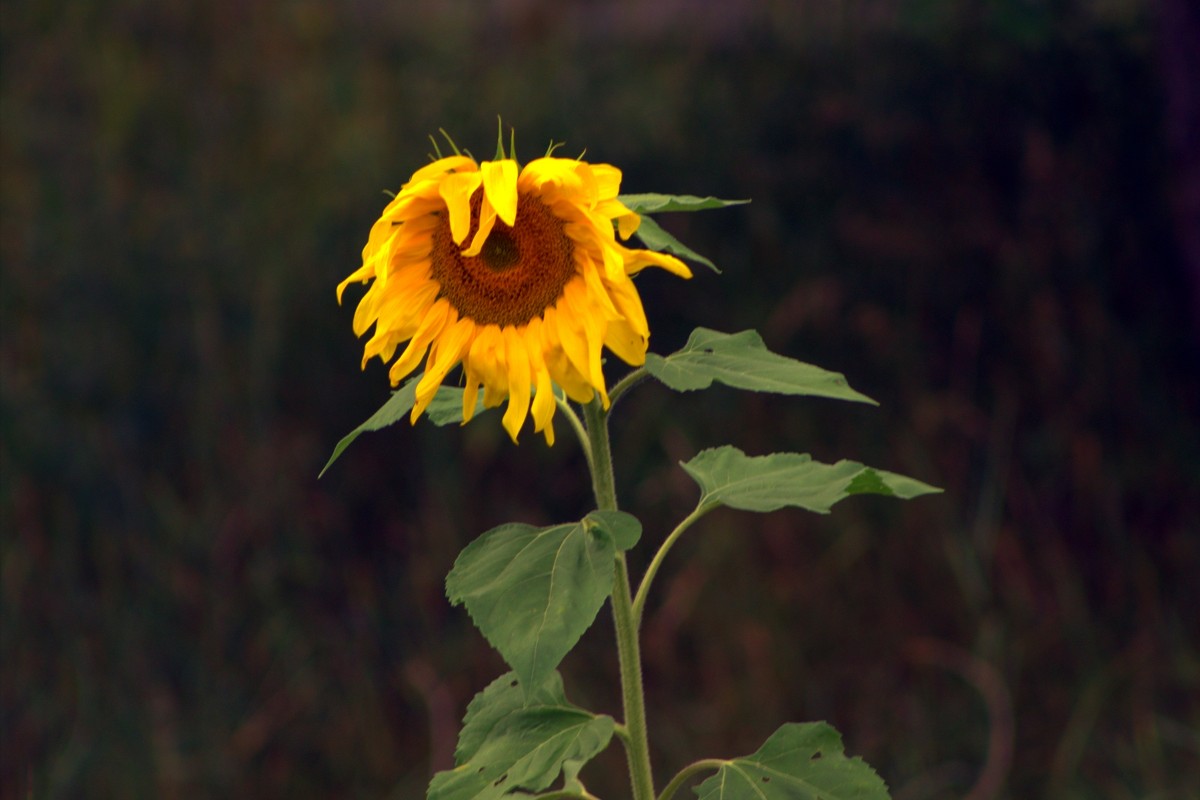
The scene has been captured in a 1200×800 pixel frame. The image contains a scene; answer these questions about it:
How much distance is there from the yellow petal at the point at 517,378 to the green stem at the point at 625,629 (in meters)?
0.05

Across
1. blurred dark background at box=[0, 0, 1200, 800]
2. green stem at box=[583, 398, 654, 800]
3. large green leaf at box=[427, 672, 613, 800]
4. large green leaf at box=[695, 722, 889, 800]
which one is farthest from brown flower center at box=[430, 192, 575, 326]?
blurred dark background at box=[0, 0, 1200, 800]

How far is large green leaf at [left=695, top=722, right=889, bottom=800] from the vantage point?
1.18m

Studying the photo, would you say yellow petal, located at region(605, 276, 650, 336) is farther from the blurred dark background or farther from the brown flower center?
the blurred dark background

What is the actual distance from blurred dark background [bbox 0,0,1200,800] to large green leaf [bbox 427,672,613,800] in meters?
1.80

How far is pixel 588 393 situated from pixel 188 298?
2.85 meters

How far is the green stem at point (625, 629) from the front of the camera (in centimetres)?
116

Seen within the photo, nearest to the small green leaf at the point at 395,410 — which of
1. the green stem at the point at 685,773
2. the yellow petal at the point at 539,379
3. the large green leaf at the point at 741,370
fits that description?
the yellow petal at the point at 539,379

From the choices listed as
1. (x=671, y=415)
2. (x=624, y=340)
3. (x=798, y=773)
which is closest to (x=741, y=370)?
(x=624, y=340)

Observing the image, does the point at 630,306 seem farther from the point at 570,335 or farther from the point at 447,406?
the point at 447,406

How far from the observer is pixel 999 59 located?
4.27 metres

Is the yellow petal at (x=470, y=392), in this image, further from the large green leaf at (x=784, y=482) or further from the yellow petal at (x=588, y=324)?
the large green leaf at (x=784, y=482)

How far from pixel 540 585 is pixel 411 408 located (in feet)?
0.71

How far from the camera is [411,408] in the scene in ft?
3.88

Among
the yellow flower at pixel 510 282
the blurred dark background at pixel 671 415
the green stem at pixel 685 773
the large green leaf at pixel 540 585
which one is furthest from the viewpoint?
the blurred dark background at pixel 671 415
